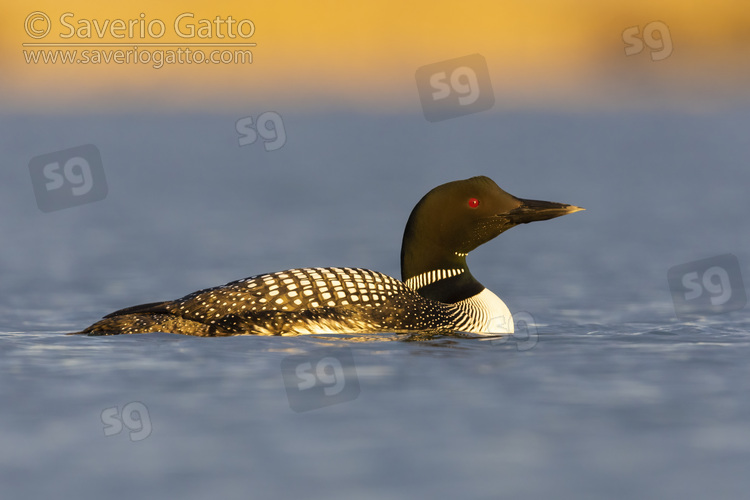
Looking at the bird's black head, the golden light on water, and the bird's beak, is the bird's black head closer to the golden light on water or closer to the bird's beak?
the bird's beak

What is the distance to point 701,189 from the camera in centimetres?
1467

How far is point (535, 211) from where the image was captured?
6.85m

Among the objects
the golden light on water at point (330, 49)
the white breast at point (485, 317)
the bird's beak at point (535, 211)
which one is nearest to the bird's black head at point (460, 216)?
the bird's beak at point (535, 211)

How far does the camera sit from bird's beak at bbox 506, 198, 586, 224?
22.4 ft

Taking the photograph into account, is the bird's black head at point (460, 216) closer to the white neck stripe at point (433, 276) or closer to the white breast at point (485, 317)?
the white neck stripe at point (433, 276)

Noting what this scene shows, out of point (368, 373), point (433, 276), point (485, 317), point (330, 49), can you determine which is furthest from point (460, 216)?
point (330, 49)

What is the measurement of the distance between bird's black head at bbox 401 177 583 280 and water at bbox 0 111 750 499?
540 millimetres

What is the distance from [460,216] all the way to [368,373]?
1.32 metres

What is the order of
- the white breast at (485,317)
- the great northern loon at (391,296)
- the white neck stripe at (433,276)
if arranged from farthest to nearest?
1. the white neck stripe at (433,276)
2. the white breast at (485,317)
3. the great northern loon at (391,296)

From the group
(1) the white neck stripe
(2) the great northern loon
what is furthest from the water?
(1) the white neck stripe

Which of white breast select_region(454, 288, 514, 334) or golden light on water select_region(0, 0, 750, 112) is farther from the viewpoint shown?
golden light on water select_region(0, 0, 750, 112)

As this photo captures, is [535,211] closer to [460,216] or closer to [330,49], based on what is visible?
[460,216]

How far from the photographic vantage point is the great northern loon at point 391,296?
650 cm

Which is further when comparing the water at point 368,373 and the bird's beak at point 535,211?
the bird's beak at point 535,211
